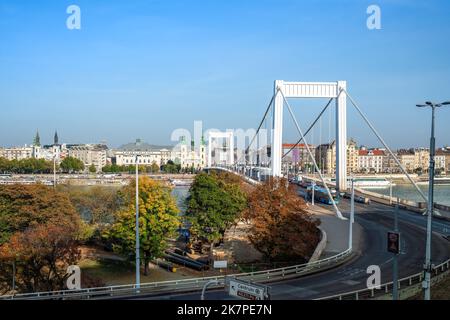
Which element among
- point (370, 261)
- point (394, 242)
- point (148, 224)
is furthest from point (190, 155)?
point (394, 242)

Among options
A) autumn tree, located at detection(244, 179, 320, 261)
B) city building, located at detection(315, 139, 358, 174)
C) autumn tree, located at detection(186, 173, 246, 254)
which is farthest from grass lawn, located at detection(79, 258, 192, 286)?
city building, located at detection(315, 139, 358, 174)

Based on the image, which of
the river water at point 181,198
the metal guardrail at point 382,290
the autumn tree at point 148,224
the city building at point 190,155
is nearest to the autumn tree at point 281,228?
the autumn tree at point 148,224

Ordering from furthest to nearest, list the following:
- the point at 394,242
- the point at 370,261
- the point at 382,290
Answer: the point at 370,261 < the point at 382,290 < the point at 394,242

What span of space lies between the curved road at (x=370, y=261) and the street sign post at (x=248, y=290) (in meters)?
6.35

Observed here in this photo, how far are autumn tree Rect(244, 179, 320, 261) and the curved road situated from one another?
280 cm

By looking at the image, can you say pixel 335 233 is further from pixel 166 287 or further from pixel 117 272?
pixel 166 287

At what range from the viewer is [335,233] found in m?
33.6

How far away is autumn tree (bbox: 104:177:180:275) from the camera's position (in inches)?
1112

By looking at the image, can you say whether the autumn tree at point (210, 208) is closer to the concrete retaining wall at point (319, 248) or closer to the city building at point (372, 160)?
the concrete retaining wall at point (319, 248)

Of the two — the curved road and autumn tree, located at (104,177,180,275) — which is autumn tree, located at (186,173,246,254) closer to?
autumn tree, located at (104,177,180,275)

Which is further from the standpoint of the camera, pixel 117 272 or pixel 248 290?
pixel 117 272

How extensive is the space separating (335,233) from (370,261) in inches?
342
